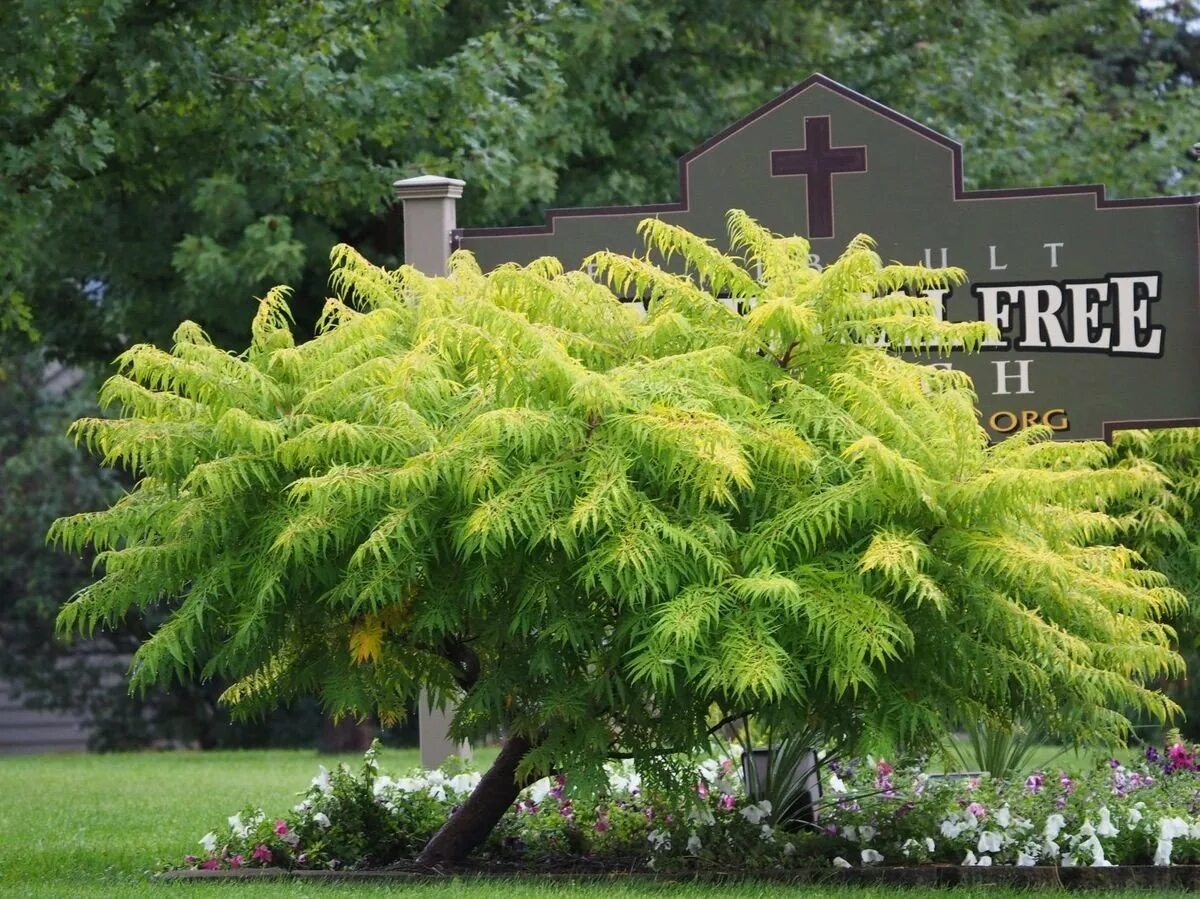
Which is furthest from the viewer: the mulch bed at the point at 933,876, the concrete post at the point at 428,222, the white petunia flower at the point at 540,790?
the concrete post at the point at 428,222

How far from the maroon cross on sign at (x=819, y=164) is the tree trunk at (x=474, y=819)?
3.51 m

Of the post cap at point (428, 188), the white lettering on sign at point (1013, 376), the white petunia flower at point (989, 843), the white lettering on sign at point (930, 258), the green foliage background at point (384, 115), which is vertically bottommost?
the white petunia flower at point (989, 843)

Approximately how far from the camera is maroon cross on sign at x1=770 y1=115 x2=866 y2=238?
9367 mm

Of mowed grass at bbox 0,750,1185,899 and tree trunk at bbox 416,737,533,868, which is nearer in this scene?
mowed grass at bbox 0,750,1185,899

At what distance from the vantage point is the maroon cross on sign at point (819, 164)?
937 cm

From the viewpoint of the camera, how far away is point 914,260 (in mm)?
9273

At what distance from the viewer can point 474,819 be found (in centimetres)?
807

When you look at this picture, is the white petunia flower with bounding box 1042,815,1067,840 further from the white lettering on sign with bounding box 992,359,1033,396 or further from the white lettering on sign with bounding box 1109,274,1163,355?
the white lettering on sign with bounding box 1109,274,1163,355

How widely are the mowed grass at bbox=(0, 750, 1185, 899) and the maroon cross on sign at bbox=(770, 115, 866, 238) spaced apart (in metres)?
3.87

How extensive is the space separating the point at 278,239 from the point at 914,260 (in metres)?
8.34

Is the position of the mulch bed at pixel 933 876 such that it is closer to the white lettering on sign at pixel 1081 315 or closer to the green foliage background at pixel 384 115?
the white lettering on sign at pixel 1081 315

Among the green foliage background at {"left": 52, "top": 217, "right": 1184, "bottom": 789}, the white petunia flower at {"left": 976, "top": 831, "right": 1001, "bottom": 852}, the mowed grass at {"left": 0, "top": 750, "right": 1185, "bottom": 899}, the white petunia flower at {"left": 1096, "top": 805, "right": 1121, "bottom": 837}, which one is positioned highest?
the green foliage background at {"left": 52, "top": 217, "right": 1184, "bottom": 789}

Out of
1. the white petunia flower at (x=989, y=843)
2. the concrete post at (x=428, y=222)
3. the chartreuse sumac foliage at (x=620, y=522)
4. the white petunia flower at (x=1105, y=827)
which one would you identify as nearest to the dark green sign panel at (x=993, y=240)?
the concrete post at (x=428, y=222)

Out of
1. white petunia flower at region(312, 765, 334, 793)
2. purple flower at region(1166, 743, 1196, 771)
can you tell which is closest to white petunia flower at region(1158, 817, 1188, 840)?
purple flower at region(1166, 743, 1196, 771)
